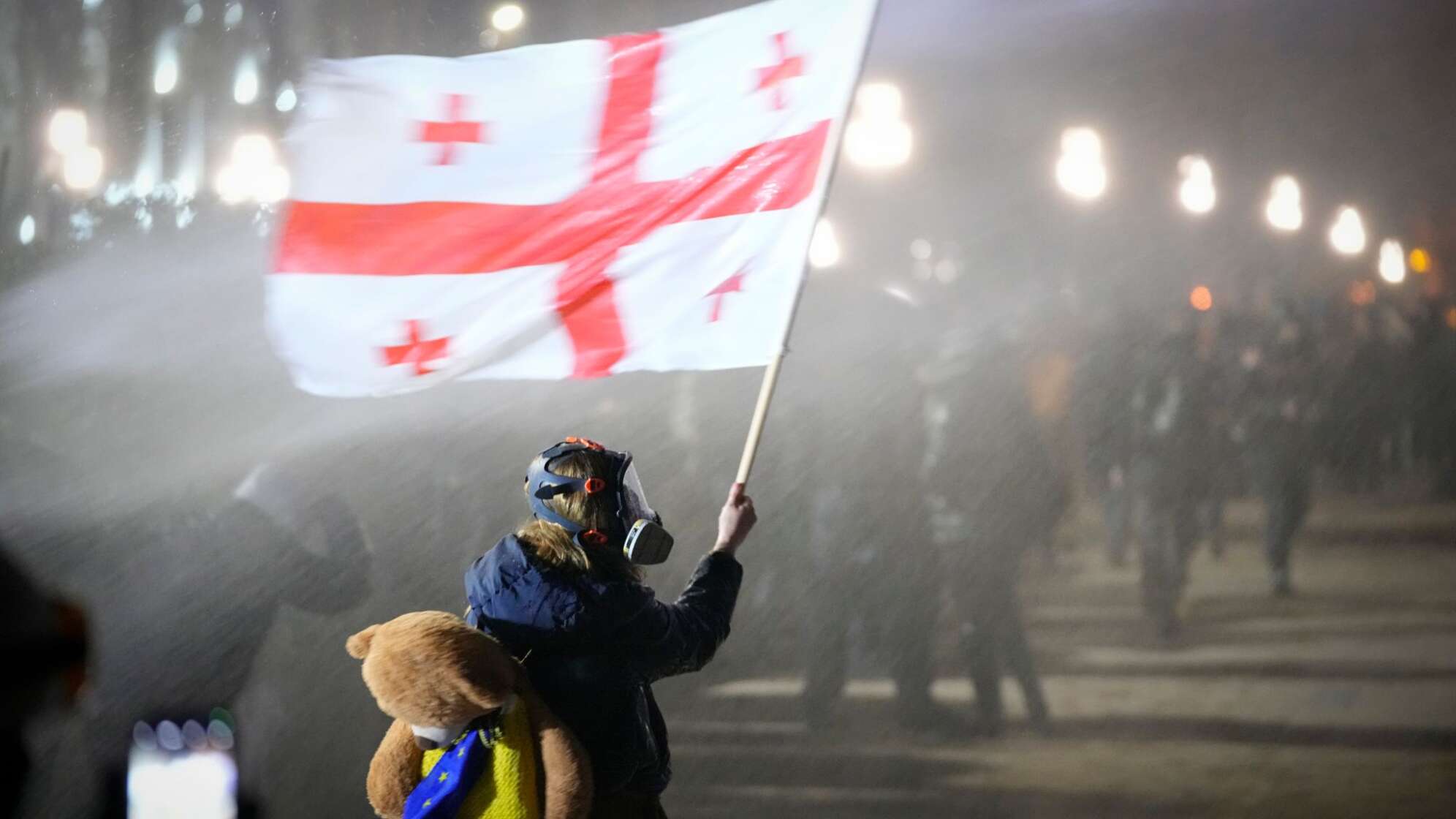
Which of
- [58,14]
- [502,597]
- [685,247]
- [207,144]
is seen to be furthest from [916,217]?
[58,14]

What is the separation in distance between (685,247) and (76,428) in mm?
3437

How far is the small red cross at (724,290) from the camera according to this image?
2125 millimetres

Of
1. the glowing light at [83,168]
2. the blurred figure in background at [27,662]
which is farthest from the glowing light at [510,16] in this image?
the blurred figure in background at [27,662]

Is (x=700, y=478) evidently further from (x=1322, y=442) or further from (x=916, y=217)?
(x=1322, y=442)

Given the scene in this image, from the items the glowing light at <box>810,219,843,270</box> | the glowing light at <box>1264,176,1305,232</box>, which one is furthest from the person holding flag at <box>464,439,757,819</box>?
the glowing light at <box>1264,176,1305,232</box>

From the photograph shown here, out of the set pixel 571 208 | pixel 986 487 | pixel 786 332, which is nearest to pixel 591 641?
pixel 786 332

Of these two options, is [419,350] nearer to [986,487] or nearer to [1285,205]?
[986,487]

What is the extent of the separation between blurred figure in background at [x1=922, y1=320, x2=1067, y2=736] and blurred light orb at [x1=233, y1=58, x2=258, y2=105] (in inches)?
118

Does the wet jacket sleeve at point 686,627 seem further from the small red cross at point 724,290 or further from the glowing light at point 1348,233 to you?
the glowing light at point 1348,233

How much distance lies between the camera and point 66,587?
4.09 meters

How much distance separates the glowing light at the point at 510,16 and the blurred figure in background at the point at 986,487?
2037 mm

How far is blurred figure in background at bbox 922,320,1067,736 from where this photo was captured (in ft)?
13.6

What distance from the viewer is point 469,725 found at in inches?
63.6

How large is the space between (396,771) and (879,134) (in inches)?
137
